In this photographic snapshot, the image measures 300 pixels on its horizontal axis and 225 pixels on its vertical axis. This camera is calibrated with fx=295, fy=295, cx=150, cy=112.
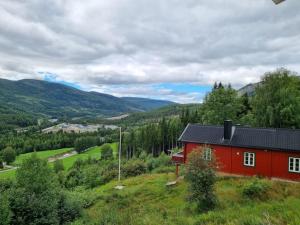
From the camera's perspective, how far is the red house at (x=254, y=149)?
87.3 feet

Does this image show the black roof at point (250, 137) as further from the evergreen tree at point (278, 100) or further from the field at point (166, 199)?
the evergreen tree at point (278, 100)

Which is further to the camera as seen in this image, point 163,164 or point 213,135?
point 163,164

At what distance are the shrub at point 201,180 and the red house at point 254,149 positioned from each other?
15.9 ft

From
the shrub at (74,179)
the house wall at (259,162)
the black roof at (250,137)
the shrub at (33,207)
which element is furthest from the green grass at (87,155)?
the shrub at (33,207)

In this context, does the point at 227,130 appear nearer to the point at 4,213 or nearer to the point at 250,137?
the point at 250,137

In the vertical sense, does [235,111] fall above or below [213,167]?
above

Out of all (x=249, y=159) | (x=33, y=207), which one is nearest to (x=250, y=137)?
(x=249, y=159)

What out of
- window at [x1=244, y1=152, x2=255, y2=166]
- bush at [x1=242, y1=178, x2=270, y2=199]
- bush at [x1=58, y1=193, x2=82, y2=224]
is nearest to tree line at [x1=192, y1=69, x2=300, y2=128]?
window at [x1=244, y1=152, x2=255, y2=166]

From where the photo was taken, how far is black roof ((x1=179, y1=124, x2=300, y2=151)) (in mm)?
27156

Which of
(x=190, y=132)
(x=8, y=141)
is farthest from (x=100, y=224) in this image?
(x=8, y=141)

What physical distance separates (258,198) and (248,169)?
258 inches

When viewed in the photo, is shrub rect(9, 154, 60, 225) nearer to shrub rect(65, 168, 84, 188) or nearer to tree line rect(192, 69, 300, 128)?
tree line rect(192, 69, 300, 128)

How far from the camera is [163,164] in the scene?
56625 millimetres

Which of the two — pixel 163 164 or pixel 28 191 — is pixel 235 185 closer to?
pixel 28 191
